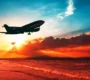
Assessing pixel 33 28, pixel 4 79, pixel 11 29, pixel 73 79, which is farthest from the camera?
pixel 11 29

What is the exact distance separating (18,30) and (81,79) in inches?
2132

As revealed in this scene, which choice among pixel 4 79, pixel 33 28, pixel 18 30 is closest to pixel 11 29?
pixel 18 30

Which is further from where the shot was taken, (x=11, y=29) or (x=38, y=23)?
(x=11, y=29)

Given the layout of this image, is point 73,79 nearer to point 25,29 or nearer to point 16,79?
point 16,79

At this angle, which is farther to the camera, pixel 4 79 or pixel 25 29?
pixel 25 29

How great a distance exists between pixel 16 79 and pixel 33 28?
49.4 meters

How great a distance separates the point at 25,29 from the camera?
120m

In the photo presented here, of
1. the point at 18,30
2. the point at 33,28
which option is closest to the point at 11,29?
the point at 18,30

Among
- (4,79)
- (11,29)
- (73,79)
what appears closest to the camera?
(4,79)

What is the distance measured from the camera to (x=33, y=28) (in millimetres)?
117188

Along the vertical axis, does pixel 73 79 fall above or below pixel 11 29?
below

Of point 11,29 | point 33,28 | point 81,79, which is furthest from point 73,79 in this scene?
point 11,29

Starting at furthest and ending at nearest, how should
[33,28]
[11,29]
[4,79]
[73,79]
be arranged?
[11,29] → [33,28] → [73,79] → [4,79]

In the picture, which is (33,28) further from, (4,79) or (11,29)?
(4,79)
